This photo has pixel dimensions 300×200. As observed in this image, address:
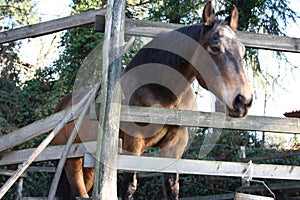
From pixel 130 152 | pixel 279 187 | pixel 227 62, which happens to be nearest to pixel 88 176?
pixel 130 152

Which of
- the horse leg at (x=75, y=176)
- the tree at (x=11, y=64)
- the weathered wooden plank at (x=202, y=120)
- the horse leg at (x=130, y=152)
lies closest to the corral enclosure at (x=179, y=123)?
the weathered wooden plank at (x=202, y=120)

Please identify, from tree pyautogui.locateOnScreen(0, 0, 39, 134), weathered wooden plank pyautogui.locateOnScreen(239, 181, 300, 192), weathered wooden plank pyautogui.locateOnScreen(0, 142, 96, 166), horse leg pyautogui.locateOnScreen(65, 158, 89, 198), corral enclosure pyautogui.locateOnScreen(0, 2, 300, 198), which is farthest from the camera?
tree pyautogui.locateOnScreen(0, 0, 39, 134)

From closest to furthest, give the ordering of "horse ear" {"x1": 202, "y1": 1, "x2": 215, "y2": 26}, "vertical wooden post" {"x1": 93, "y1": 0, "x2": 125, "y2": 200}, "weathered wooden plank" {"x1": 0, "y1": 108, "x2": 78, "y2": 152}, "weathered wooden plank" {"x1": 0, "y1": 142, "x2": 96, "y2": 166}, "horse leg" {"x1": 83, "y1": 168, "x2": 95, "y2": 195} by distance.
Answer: "vertical wooden post" {"x1": 93, "y1": 0, "x2": 125, "y2": 200} < "horse ear" {"x1": 202, "y1": 1, "x2": 215, "y2": 26} < "weathered wooden plank" {"x1": 0, "y1": 142, "x2": 96, "y2": 166} < "weathered wooden plank" {"x1": 0, "y1": 108, "x2": 78, "y2": 152} < "horse leg" {"x1": 83, "y1": 168, "x2": 95, "y2": 195}

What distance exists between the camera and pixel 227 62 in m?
2.80

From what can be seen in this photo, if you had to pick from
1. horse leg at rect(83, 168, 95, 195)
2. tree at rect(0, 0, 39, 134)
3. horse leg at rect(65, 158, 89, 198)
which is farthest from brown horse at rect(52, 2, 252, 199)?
tree at rect(0, 0, 39, 134)

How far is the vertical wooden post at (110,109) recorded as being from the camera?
2816 mm

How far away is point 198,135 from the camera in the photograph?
27.2 feet

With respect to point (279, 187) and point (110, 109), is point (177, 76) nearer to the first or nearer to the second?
point (110, 109)

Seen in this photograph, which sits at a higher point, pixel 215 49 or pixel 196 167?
pixel 215 49

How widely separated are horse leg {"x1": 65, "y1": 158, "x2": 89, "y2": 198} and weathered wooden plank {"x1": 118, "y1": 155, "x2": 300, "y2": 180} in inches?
82.3

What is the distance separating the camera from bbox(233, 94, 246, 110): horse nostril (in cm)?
262

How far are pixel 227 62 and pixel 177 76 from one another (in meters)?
0.70

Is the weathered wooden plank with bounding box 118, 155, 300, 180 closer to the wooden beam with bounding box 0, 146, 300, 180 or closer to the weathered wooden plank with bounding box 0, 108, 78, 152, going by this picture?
the wooden beam with bounding box 0, 146, 300, 180

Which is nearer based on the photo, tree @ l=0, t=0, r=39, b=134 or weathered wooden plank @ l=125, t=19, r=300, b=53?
weathered wooden plank @ l=125, t=19, r=300, b=53
